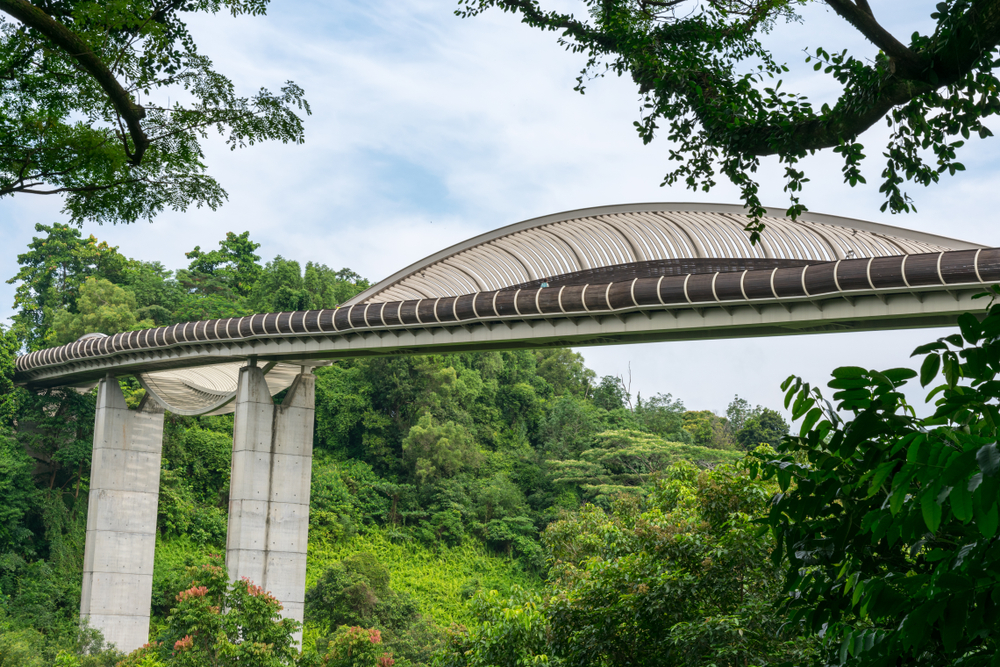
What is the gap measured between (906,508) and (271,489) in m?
22.5

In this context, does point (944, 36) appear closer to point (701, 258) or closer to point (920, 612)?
point (920, 612)

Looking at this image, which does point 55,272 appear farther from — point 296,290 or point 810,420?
point 810,420

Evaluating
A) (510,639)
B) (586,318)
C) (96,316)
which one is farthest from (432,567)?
(510,639)

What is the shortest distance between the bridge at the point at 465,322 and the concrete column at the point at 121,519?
46 millimetres

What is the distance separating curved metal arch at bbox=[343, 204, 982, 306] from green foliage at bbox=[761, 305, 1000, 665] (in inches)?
586

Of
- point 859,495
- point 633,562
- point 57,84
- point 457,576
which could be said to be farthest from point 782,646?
point 457,576

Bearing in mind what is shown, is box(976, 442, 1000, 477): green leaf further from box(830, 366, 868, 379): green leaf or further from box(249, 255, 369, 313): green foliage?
box(249, 255, 369, 313): green foliage

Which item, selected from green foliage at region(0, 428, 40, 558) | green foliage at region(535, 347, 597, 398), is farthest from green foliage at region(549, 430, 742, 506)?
green foliage at region(0, 428, 40, 558)

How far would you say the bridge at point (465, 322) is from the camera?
15367mm

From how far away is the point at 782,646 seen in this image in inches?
290

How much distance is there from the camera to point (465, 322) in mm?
20031

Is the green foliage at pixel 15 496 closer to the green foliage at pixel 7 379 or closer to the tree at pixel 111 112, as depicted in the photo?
the green foliage at pixel 7 379

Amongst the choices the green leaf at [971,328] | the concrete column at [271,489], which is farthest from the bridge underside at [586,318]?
the green leaf at [971,328]

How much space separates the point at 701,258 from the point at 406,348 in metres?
7.47
